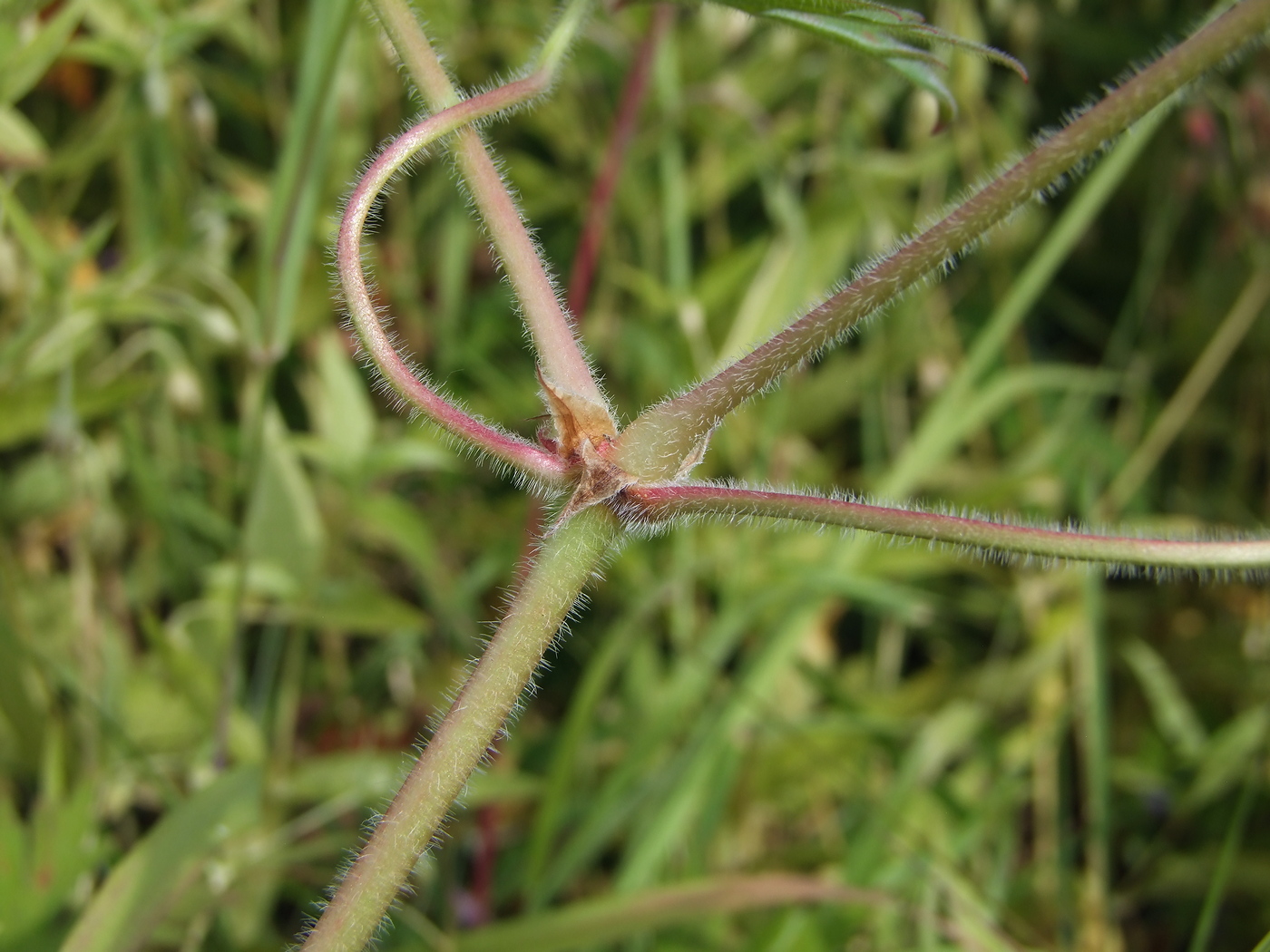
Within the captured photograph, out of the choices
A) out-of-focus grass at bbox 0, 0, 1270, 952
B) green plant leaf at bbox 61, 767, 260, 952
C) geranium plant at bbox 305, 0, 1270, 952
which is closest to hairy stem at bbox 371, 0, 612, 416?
geranium plant at bbox 305, 0, 1270, 952

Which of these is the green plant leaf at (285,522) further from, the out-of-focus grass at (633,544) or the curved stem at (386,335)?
the curved stem at (386,335)

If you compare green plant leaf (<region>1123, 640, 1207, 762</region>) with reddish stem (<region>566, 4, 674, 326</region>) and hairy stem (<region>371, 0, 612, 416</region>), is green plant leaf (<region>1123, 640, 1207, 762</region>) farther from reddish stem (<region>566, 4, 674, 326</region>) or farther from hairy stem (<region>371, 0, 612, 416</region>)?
hairy stem (<region>371, 0, 612, 416</region>)

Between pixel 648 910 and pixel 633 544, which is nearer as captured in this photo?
pixel 648 910

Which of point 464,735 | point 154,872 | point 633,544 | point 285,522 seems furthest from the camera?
point 633,544

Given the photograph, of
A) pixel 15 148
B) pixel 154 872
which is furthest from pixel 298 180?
pixel 154 872

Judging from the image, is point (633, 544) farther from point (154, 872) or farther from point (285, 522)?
point (154, 872)

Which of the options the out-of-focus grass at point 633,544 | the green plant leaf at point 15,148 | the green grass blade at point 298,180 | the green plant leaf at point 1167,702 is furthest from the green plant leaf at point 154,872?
the green plant leaf at point 1167,702

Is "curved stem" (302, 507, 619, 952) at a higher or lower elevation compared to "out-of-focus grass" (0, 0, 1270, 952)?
higher
